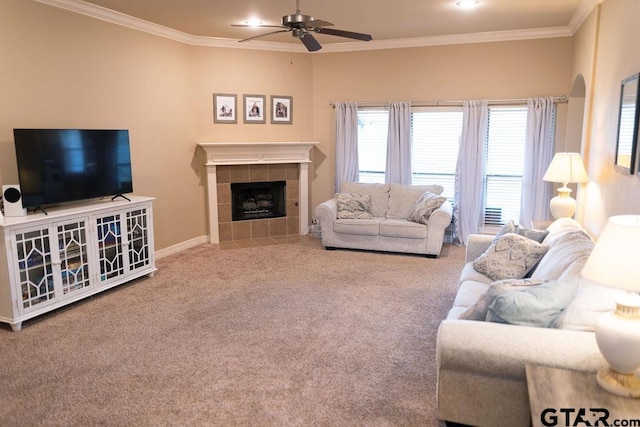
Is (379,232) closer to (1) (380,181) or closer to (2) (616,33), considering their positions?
(1) (380,181)

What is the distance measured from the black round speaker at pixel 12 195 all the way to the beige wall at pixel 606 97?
4.57 meters

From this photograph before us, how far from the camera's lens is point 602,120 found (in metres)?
4.13

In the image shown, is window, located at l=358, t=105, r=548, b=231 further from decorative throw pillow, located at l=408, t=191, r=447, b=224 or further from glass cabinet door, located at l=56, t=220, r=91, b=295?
glass cabinet door, located at l=56, t=220, r=91, b=295

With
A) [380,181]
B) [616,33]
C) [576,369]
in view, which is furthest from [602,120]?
[380,181]

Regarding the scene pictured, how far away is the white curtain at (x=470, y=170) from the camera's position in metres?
6.39

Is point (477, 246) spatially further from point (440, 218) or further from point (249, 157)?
point (249, 157)

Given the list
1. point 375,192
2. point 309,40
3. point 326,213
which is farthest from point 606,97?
point 326,213

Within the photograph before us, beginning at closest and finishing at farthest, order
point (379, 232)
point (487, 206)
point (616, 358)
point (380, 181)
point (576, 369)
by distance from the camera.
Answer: point (616, 358) < point (576, 369) < point (379, 232) < point (487, 206) < point (380, 181)

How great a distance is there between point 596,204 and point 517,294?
2377 mm

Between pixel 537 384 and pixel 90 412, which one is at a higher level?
pixel 537 384

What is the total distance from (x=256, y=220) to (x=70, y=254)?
314cm

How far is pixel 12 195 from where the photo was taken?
3922mm

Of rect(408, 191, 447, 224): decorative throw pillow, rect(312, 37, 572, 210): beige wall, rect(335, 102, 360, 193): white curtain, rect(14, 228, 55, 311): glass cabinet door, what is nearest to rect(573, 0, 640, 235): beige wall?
rect(312, 37, 572, 210): beige wall

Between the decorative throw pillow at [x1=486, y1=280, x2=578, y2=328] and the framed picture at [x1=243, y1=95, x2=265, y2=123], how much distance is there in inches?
205
